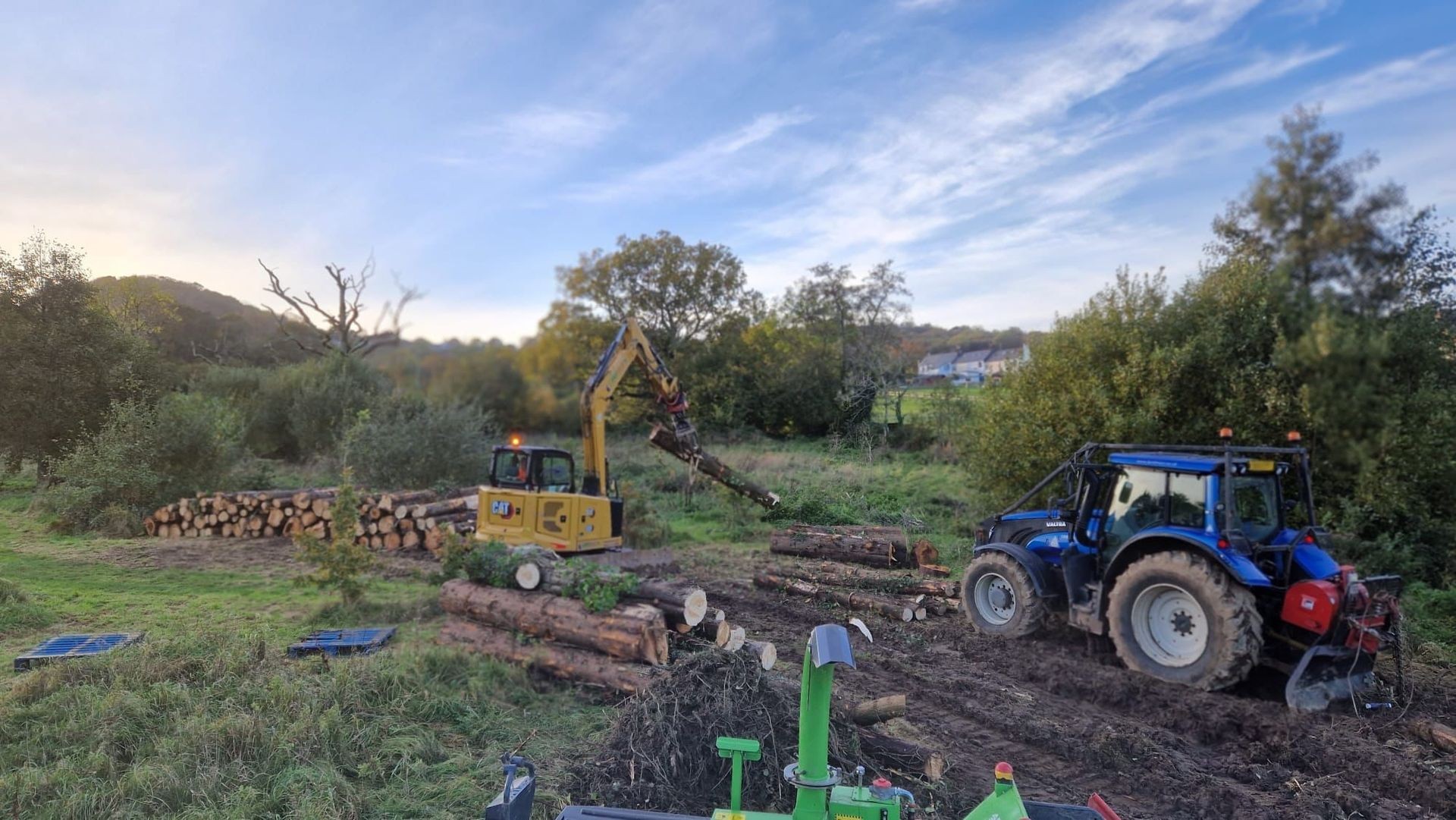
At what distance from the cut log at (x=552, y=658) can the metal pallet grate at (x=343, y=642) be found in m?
0.57

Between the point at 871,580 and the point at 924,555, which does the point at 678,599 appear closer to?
the point at 871,580

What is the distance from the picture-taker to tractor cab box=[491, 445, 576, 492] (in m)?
11.0

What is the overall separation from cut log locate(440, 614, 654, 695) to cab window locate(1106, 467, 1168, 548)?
178 inches

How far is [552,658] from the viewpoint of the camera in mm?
6469

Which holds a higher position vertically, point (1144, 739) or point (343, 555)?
point (343, 555)

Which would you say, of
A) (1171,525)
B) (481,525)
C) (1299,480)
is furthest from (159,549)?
(1299,480)

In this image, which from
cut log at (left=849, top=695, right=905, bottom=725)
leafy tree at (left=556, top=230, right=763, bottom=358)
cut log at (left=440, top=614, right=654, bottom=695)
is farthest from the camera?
leafy tree at (left=556, top=230, right=763, bottom=358)

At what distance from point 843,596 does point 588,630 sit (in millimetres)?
3852

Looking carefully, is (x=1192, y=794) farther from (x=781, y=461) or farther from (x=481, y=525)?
(x=781, y=461)

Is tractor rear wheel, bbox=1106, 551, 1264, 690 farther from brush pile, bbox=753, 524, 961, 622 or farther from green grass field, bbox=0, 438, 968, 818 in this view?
green grass field, bbox=0, 438, 968, 818

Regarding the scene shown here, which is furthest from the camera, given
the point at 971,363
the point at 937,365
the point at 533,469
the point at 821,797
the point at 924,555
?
the point at 937,365

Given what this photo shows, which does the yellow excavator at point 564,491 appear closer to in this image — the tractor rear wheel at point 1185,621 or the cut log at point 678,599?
the cut log at point 678,599

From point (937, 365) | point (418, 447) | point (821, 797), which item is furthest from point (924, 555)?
point (418, 447)

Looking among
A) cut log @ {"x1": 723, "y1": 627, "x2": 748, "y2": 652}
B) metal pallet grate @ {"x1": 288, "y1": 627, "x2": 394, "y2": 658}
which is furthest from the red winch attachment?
metal pallet grate @ {"x1": 288, "y1": 627, "x2": 394, "y2": 658}
